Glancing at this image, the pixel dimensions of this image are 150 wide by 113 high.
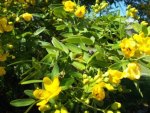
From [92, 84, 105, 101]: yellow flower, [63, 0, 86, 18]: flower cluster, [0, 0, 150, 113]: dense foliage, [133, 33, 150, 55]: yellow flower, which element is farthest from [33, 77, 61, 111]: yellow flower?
[63, 0, 86, 18]: flower cluster

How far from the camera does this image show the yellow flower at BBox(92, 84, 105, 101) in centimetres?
135

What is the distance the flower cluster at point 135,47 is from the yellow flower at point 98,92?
191 mm

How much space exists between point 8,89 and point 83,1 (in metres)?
2.12

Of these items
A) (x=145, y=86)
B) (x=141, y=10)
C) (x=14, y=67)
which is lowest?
(x=145, y=86)

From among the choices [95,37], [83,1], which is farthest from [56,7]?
[83,1]

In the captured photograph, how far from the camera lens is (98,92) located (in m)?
1.35

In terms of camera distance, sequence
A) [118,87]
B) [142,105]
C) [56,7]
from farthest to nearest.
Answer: [142,105]
[56,7]
[118,87]

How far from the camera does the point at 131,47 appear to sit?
4.73 ft

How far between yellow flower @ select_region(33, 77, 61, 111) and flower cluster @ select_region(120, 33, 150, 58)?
0.31m

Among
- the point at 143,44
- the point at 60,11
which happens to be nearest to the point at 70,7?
the point at 60,11

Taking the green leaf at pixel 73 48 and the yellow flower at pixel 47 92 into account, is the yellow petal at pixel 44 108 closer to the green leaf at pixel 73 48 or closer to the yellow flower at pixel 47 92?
the yellow flower at pixel 47 92

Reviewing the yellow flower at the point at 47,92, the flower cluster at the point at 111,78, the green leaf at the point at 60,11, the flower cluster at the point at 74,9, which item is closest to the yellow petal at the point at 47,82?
the yellow flower at the point at 47,92

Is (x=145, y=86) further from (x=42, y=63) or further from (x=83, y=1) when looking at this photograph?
(x=42, y=63)

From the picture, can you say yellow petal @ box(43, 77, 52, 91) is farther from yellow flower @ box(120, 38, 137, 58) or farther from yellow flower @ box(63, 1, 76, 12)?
yellow flower @ box(63, 1, 76, 12)
